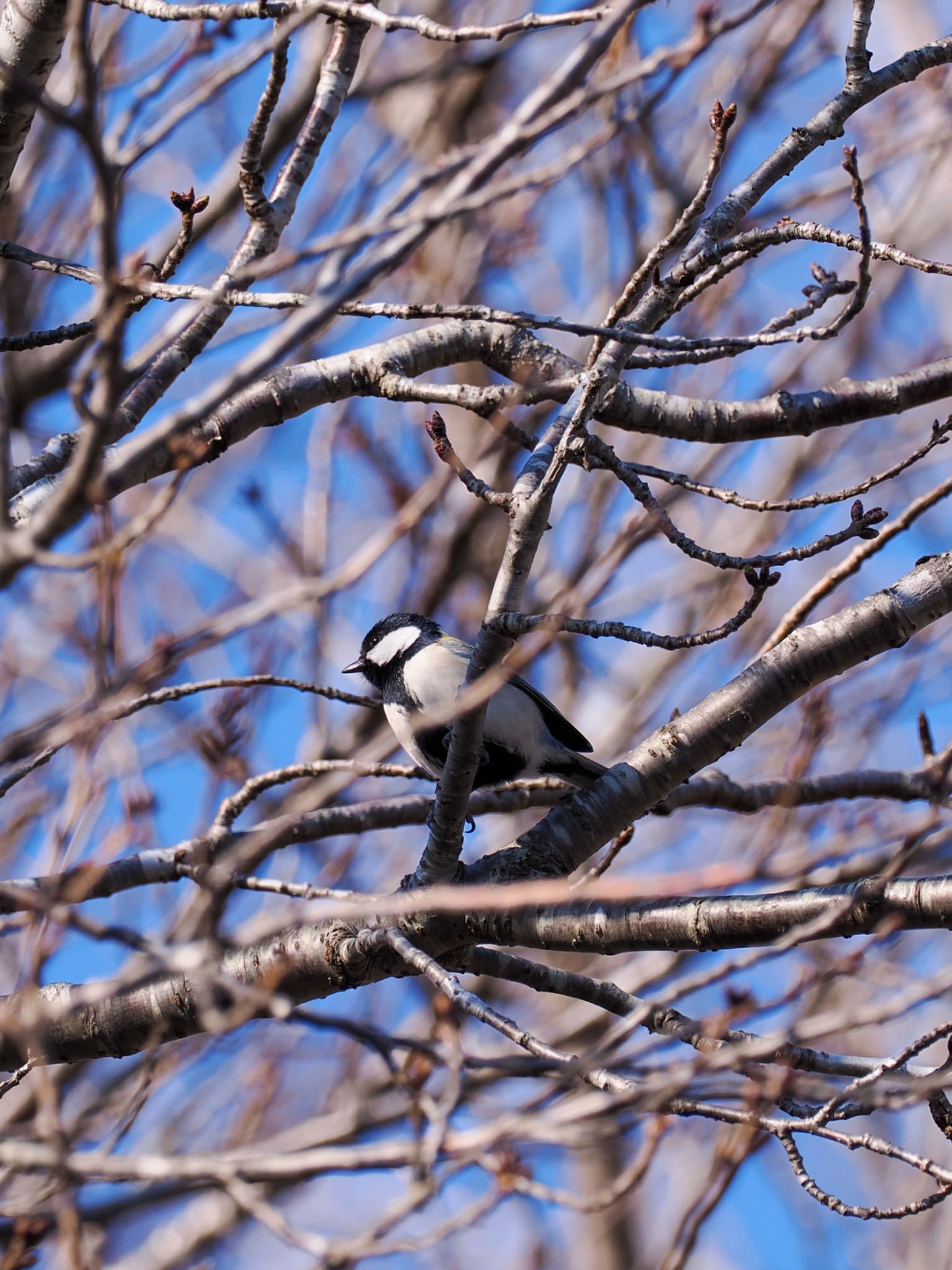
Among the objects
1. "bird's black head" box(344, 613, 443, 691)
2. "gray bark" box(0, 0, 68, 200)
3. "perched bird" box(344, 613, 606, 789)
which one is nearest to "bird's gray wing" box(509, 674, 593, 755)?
"perched bird" box(344, 613, 606, 789)

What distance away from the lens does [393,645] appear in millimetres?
5121

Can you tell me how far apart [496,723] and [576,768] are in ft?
1.27

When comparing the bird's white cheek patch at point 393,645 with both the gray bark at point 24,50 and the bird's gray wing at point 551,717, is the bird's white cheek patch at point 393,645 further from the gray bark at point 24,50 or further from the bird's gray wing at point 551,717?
the gray bark at point 24,50

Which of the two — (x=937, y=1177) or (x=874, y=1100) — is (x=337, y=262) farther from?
(x=937, y=1177)

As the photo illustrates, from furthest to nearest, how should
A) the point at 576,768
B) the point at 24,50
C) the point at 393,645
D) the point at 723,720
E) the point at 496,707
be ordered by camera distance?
the point at 393,645
the point at 576,768
the point at 496,707
the point at 723,720
the point at 24,50

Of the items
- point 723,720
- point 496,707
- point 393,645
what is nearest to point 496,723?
point 496,707

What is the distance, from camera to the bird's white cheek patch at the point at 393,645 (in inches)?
199

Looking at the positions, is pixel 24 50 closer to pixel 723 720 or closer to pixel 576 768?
pixel 723 720

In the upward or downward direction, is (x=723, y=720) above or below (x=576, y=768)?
below

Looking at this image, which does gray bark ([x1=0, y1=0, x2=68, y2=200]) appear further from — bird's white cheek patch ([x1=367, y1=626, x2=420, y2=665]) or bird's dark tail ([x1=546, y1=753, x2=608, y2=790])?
bird's dark tail ([x1=546, y1=753, x2=608, y2=790])

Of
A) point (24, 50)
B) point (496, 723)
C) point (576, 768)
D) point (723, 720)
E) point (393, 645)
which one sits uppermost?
point (24, 50)

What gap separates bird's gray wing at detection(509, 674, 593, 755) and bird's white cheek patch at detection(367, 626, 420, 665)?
0.58 m

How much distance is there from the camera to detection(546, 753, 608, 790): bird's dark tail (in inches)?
183

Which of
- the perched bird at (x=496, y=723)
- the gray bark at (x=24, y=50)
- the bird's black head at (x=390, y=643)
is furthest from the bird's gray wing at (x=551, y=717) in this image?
the gray bark at (x=24, y=50)
